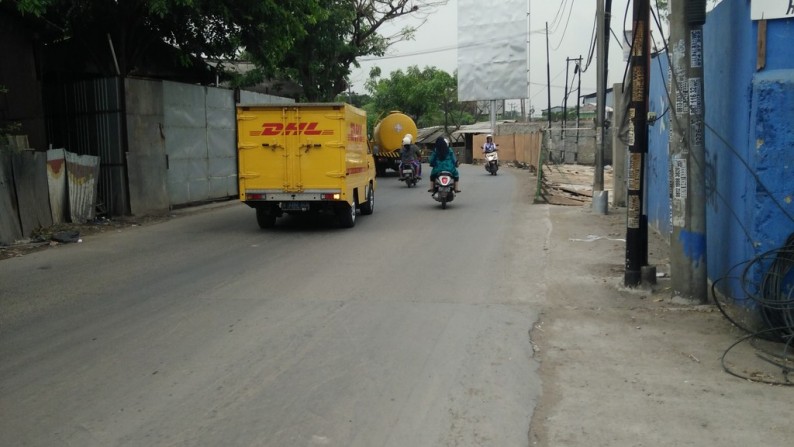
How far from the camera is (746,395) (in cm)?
493

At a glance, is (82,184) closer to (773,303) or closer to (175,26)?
(175,26)

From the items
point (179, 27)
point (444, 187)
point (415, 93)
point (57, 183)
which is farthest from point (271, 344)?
point (415, 93)

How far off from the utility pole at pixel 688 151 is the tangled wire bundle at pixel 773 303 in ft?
2.81

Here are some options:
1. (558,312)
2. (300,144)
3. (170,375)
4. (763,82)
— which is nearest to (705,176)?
(763,82)

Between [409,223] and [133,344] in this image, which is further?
[409,223]

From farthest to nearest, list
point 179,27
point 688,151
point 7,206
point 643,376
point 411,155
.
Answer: point 411,155
point 179,27
point 7,206
point 688,151
point 643,376

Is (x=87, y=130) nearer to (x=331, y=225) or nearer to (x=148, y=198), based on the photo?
(x=148, y=198)

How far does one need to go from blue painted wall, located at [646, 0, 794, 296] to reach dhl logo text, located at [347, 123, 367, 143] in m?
7.25

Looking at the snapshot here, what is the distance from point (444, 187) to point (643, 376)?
38.7 feet

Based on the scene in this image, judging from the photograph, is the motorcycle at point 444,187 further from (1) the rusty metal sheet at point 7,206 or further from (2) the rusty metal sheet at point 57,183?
(1) the rusty metal sheet at point 7,206

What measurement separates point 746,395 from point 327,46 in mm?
25057

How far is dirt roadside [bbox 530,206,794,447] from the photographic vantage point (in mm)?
4332

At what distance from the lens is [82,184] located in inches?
580

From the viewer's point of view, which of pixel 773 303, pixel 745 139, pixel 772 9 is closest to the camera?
pixel 773 303
